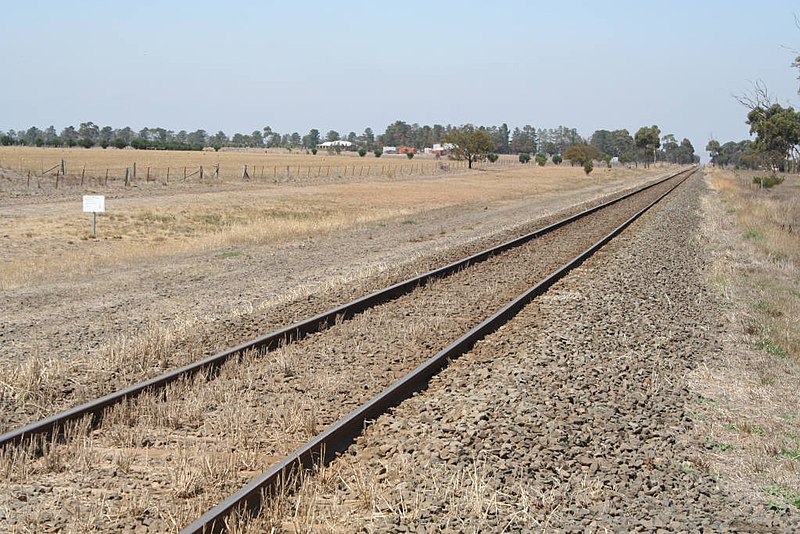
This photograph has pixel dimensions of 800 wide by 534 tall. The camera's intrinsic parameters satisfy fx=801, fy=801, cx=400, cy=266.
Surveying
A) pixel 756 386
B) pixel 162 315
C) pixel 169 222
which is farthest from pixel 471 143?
pixel 756 386

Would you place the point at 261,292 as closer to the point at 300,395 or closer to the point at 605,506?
the point at 300,395

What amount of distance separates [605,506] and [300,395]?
3299 millimetres

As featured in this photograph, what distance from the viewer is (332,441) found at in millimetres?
6199

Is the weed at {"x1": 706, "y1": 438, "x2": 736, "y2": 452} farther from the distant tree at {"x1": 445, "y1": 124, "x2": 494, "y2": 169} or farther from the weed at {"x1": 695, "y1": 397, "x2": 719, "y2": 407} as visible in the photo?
the distant tree at {"x1": 445, "y1": 124, "x2": 494, "y2": 169}

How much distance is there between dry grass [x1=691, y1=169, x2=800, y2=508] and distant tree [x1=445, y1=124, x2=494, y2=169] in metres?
106

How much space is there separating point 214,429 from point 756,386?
18.8 feet

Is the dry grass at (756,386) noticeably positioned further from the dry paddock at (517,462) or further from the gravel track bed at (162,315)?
the gravel track bed at (162,315)

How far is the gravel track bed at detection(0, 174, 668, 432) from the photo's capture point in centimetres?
800

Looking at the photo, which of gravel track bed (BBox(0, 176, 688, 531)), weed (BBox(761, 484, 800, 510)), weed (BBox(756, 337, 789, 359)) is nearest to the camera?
gravel track bed (BBox(0, 176, 688, 531))

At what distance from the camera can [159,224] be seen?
29859 mm

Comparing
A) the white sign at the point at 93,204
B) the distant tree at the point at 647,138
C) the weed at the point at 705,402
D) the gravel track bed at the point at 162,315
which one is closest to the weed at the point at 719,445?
the weed at the point at 705,402

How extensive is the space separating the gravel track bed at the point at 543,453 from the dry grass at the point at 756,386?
24 centimetres

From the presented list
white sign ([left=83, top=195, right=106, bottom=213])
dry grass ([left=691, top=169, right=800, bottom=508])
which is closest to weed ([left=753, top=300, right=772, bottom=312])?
dry grass ([left=691, top=169, right=800, bottom=508])

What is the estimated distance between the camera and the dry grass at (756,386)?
6.21 metres
